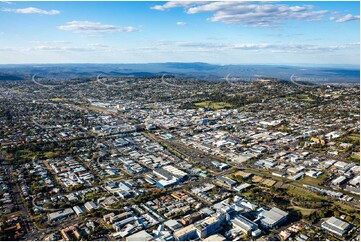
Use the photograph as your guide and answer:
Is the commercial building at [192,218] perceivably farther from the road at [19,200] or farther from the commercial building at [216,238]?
the road at [19,200]

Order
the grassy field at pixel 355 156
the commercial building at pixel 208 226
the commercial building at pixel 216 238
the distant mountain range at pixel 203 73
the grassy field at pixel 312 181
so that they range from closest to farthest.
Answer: the commercial building at pixel 216 238
the commercial building at pixel 208 226
the grassy field at pixel 312 181
the grassy field at pixel 355 156
the distant mountain range at pixel 203 73

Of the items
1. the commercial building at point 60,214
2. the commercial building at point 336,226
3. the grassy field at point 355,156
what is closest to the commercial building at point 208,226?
the commercial building at point 336,226

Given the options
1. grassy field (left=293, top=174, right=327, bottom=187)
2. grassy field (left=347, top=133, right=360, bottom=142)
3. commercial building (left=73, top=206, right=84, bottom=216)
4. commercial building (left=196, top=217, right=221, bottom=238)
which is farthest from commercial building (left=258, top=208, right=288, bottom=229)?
grassy field (left=347, top=133, right=360, bottom=142)

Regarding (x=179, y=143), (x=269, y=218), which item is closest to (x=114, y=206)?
(x=269, y=218)

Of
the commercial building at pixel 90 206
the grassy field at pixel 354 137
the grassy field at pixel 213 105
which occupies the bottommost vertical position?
the commercial building at pixel 90 206

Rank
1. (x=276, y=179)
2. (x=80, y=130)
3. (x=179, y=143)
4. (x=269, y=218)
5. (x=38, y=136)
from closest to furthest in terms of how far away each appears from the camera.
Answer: (x=269, y=218) → (x=276, y=179) → (x=179, y=143) → (x=38, y=136) → (x=80, y=130)

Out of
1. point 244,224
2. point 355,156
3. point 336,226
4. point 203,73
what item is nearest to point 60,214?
point 244,224

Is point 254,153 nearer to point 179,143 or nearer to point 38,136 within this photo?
point 179,143

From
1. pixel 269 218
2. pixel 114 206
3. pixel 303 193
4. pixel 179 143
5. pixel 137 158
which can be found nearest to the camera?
pixel 269 218
